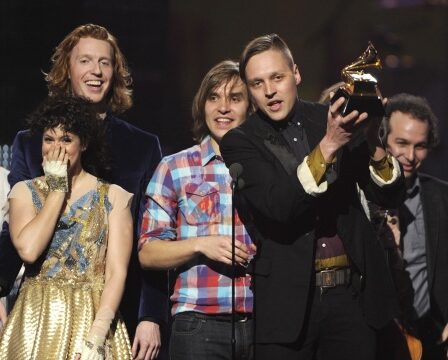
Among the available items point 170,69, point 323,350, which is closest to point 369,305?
point 323,350

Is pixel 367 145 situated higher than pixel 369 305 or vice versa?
pixel 367 145

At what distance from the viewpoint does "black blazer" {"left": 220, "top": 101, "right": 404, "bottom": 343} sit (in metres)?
3.40

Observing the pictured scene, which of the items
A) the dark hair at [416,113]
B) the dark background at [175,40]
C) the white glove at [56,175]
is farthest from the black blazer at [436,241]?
the white glove at [56,175]

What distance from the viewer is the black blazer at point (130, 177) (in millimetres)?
3902

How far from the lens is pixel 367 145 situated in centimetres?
353

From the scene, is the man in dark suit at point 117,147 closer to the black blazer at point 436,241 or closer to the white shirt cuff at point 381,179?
the white shirt cuff at point 381,179

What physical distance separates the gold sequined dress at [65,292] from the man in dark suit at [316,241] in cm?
55

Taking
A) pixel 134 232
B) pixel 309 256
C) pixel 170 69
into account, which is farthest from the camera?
pixel 170 69

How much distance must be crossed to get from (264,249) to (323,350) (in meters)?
0.39

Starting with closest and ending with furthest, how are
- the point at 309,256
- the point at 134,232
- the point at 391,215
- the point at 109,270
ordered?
the point at 309,256, the point at 109,270, the point at 134,232, the point at 391,215

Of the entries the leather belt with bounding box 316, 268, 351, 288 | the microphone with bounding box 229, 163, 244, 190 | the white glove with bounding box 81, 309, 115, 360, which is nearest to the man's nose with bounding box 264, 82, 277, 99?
the microphone with bounding box 229, 163, 244, 190

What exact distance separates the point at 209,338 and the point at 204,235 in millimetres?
374

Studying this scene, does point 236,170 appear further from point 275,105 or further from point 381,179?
point 381,179

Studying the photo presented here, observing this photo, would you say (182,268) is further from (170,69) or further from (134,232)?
(170,69)
